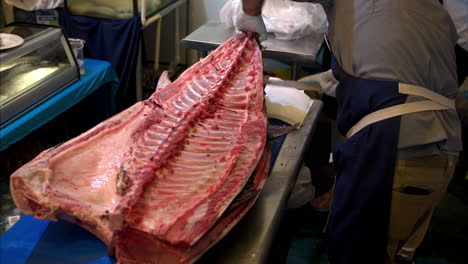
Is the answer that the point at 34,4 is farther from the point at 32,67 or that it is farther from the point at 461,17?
the point at 461,17

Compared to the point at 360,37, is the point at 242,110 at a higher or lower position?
lower

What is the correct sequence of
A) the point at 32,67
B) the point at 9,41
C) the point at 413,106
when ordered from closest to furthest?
1. the point at 413,106
2. the point at 9,41
3. the point at 32,67

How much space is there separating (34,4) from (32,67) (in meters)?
1.19

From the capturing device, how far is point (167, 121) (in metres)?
1.90

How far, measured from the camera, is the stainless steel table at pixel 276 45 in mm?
3795

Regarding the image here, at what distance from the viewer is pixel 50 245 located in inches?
61.6

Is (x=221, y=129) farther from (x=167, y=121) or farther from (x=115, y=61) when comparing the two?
(x=115, y=61)

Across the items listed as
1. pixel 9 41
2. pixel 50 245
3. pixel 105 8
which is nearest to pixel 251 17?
pixel 50 245

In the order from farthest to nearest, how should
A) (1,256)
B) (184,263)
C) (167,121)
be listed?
1. (167,121)
2. (1,256)
3. (184,263)

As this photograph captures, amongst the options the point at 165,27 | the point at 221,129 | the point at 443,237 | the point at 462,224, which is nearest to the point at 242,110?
the point at 221,129

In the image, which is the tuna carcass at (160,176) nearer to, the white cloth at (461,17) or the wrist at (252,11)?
the wrist at (252,11)

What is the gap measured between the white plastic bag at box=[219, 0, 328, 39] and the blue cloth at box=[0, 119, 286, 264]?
2800 millimetres

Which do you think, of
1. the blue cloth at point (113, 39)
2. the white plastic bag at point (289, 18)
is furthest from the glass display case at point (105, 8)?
the white plastic bag at point (289, 18)

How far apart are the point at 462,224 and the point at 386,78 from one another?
2.15 metres
